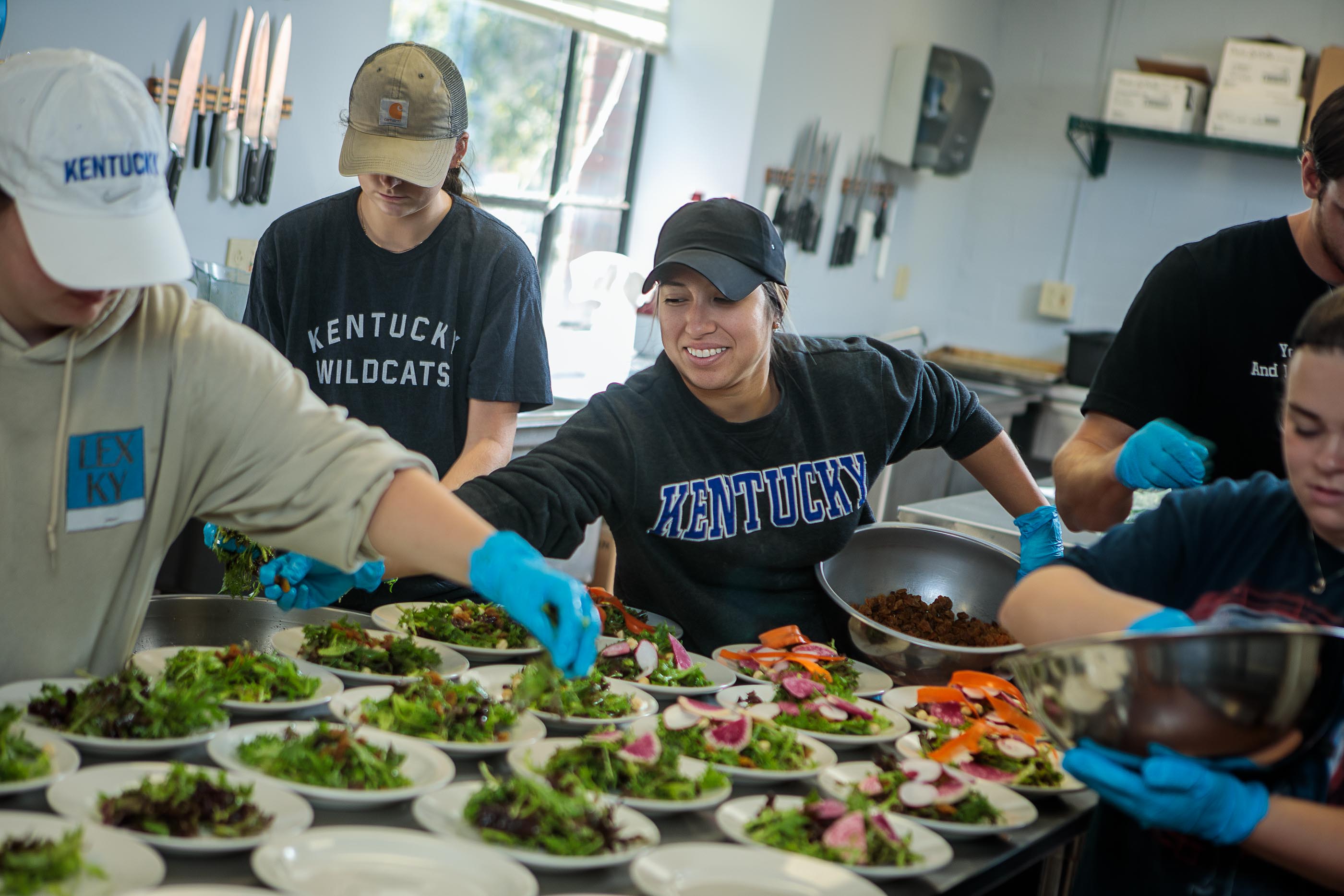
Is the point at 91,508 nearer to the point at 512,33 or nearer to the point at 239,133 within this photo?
the point at 239,133

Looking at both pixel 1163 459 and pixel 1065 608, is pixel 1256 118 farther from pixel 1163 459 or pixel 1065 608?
pixel 1065 608

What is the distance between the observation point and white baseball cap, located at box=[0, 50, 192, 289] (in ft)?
3.73

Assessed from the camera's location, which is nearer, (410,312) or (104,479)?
(104,479)

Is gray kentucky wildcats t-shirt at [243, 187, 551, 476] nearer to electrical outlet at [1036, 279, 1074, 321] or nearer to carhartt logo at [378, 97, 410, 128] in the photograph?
carhartt logo at [378, 97, 410, 128]

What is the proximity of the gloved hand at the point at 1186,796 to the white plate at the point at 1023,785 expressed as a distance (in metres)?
0.21

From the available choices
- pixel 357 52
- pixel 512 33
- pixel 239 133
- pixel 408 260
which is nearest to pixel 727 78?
pixel 512 33

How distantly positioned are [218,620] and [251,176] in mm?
1527

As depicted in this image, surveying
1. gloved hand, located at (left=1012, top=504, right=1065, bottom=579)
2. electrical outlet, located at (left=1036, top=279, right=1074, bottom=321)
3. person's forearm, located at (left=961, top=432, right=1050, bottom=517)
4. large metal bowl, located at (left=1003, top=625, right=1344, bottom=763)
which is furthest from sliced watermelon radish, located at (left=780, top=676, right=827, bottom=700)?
electrical outlet, located at (left=1036, top=279, right=1074, bottom=321)

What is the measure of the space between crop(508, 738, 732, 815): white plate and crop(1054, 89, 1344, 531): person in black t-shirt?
2.98 feet

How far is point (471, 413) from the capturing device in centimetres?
230

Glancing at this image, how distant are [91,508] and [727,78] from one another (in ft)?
11.5

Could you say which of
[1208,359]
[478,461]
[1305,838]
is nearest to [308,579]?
[478,461]

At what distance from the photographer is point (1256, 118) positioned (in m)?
4.97

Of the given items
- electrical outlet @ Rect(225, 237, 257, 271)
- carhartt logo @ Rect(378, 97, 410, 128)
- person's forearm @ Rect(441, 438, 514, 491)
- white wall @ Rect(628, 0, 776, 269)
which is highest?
white wall @ Rect(628, 0, 776, 269)
